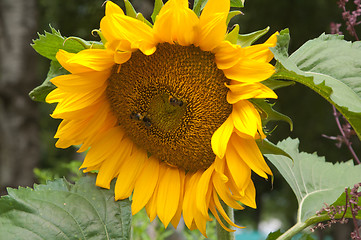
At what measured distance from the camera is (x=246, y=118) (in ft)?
2.54

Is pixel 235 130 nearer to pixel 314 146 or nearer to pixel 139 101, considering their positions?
pixel 139 101

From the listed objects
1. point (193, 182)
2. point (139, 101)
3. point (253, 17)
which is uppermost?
point (139, 101)

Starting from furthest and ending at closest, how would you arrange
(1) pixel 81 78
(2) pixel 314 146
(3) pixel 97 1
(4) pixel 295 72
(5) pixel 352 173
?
(2) pixel 314 146
(3) pixel 97 1
(5) pixel 352 173
(1) pixel 81 78
(4) pixel 295 72

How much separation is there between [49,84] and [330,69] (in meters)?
0.46

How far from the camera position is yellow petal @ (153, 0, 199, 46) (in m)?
0.76

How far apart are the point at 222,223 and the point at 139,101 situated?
257 mm

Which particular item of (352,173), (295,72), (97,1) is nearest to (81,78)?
(295,72)

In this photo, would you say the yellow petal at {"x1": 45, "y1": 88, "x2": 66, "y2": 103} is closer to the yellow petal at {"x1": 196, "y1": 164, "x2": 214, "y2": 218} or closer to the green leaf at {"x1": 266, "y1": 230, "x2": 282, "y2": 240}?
the yellow petal at {"x1": 196, "y1": 164, "x2": 214, "y2": 218}

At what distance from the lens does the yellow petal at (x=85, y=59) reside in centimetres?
80

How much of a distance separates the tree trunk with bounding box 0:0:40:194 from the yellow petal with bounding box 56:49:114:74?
358 cm

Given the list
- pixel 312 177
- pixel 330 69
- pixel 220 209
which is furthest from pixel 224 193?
pixel 312 177

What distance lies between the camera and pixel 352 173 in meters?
1.11

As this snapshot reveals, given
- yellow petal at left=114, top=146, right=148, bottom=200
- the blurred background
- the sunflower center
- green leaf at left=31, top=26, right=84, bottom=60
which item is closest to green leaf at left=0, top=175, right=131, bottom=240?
yellow petal at left=114, top=146, right=148, bottom=200

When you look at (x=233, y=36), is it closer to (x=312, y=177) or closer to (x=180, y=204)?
(x=180, y=204)
